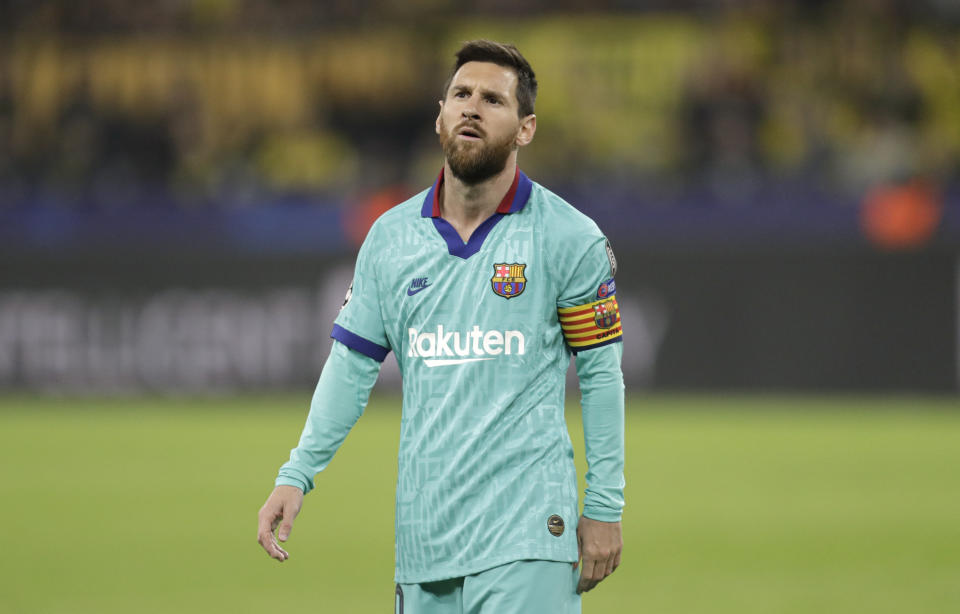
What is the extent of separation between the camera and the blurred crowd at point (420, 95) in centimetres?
1636

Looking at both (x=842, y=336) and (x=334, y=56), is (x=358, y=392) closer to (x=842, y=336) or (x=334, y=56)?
(x=842, y=336)

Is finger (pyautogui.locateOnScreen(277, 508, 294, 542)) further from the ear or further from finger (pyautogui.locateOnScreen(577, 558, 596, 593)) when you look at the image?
the ear

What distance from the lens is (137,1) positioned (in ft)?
65.0

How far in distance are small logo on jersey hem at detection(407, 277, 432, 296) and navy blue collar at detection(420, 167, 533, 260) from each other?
0.31 ft

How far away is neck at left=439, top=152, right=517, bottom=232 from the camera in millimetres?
3553

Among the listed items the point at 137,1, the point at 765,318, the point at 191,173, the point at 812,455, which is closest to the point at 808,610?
the point at 812,455

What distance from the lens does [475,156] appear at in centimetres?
347

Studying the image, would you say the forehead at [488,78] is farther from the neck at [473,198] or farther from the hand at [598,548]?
the hand at [598,548]

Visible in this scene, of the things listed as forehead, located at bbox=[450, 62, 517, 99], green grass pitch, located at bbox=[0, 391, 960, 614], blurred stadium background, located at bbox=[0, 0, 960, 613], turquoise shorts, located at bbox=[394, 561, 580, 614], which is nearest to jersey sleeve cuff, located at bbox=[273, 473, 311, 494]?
turquoise shorts, located at bbox=[394, 561, 580, 614]

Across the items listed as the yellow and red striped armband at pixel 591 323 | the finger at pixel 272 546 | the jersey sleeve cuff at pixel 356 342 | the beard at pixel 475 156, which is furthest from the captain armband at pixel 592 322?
the finger at pixel 272 546

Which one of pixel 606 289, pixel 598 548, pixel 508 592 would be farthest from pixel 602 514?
pixel 606 289

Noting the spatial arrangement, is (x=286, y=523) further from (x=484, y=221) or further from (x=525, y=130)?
(x=525, y=130)

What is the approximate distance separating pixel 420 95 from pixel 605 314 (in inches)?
582

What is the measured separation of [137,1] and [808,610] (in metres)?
15.8
